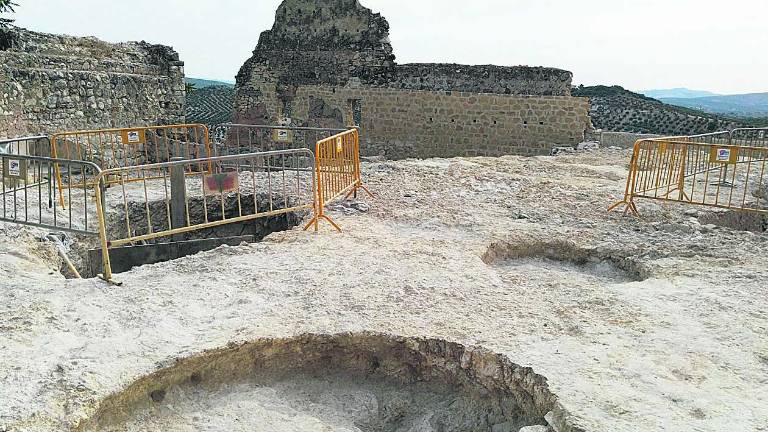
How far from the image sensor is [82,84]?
1074cm

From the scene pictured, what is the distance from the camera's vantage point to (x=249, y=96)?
18.3m

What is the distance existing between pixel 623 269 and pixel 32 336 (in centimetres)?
537

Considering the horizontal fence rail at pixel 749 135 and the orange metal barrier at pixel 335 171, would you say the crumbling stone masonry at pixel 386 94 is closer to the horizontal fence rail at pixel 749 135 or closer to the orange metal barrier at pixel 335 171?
the horizontal fence rail at pixel 749 135

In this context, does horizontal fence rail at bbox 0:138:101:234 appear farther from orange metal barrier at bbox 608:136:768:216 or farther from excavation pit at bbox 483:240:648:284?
orange metal barrier at bbox 608:136:768:216

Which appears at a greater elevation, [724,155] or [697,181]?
[724,155]

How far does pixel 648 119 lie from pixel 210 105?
27.5 m

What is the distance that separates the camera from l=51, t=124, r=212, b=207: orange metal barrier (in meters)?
9.57

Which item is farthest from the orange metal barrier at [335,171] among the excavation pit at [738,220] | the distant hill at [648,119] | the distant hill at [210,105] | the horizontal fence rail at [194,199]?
the distant hill at [210,105]

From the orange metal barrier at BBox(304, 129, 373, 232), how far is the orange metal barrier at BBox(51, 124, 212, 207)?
223 cm

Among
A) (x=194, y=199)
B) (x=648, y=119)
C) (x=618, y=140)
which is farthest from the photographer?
(x=648, y=119)

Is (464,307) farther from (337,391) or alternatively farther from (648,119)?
(648,119)

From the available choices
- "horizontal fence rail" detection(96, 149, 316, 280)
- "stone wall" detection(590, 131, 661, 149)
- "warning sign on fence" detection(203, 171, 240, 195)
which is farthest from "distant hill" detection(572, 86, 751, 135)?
"warning sign on fence" detection(203, 171, 240, 195)

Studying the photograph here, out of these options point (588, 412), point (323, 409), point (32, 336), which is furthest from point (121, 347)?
point (588, 412)

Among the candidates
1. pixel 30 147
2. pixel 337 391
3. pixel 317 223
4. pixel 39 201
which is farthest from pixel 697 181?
pixel 30 147
